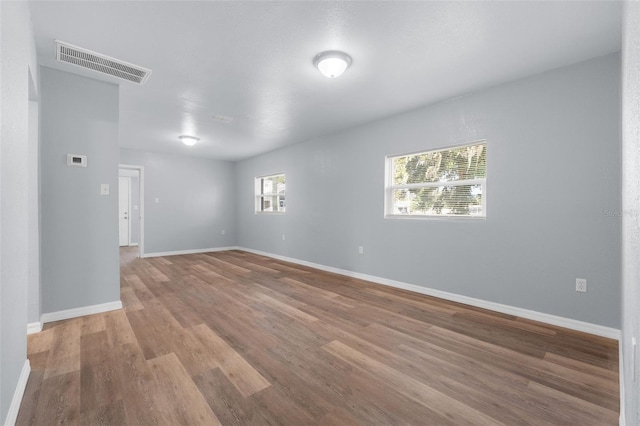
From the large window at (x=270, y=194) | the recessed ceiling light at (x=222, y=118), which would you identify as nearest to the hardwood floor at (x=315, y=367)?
the recessed ceiling light at (x=222, y=118)

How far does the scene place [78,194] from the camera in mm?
2775

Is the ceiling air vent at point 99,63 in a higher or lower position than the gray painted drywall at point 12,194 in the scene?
higher

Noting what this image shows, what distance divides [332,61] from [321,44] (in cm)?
17

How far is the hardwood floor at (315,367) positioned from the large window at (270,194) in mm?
3314

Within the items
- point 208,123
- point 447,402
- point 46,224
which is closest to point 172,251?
point 208,123

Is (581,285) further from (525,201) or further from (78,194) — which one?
(78,194)

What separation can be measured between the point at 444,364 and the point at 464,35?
2.43m

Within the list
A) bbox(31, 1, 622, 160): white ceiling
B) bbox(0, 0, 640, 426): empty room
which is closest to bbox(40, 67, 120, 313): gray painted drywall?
bbox(0, 0, 640, 426): empty room

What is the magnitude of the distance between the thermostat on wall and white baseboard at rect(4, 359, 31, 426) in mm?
1832

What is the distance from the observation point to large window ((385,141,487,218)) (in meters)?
3.15

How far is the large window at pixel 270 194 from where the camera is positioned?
20.5ft

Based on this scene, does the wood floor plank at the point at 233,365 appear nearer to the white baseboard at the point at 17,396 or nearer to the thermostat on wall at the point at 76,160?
the white baseboard at the point at 17,396

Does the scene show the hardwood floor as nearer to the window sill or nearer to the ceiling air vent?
the window sill

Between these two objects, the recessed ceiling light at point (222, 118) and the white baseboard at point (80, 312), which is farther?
the recessed ceiling light at point (222, 118)
